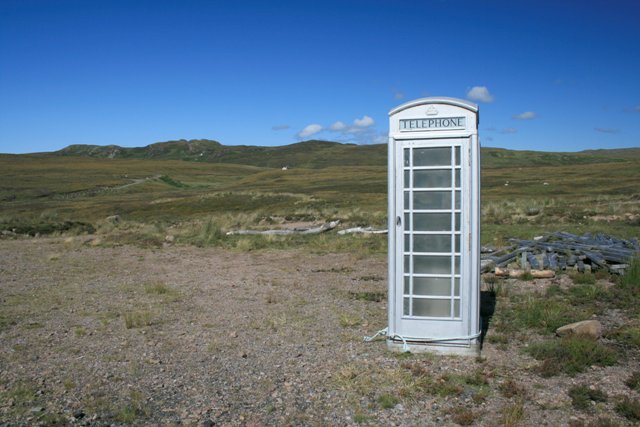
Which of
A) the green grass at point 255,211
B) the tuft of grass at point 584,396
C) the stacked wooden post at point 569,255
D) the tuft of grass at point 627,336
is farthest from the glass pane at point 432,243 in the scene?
the green grass at point 255,211

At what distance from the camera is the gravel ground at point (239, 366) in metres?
5.27

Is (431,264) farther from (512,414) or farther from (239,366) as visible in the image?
(239,366)

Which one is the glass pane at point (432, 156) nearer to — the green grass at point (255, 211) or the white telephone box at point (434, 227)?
the white telephone box at point (434, 227)

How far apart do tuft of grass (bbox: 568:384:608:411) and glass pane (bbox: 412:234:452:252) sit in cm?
215

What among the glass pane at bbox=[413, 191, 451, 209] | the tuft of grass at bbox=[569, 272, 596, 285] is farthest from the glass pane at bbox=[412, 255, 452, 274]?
the tuft of grass at bbox=[569, 272, 596, 285]

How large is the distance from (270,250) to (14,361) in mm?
11499

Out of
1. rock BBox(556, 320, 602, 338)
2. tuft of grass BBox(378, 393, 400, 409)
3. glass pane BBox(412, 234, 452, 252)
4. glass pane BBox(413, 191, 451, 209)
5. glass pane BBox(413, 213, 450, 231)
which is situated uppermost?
glass pane BBox(413, 191, 451, 209)

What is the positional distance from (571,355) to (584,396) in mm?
1118

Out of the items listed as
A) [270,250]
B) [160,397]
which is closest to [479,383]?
[160,397]

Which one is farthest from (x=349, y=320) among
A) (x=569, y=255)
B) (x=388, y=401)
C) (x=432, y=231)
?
(x=569, y=255)

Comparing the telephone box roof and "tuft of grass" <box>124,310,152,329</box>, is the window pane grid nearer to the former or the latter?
the telephone box roof

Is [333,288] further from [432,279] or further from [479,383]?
[479,383]

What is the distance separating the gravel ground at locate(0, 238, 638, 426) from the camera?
5.27 meters

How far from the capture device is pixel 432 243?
698cm
